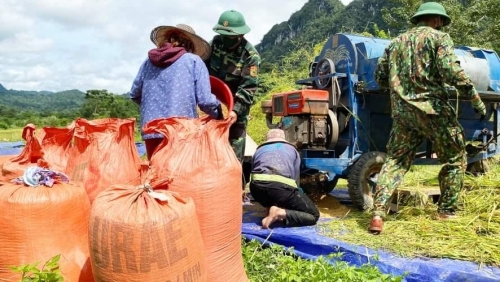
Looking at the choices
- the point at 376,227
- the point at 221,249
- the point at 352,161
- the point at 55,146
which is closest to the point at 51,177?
the point at 55,146

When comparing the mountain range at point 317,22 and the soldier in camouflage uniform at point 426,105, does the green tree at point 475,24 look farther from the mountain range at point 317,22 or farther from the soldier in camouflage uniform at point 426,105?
the mountain range at point 317,22

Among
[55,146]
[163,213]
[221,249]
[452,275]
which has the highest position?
[55,146]

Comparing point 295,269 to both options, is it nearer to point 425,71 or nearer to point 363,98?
point 425,71

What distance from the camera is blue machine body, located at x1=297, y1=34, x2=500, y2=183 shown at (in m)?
4.98

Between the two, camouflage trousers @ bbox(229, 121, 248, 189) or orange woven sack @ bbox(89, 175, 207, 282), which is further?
camouflage trousers @ bbox(229, 121, 248, 189)

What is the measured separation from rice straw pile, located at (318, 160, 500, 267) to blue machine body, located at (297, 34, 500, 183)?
666 mm

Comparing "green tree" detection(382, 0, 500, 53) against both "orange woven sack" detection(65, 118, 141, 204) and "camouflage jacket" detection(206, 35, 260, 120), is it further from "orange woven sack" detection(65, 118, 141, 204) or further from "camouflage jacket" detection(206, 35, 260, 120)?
"orange woven sack" detection(65, 118, 141, 204)

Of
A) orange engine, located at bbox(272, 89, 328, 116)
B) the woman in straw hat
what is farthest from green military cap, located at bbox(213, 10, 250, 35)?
orange engine, located at bbox(272, 89, 328, 116)

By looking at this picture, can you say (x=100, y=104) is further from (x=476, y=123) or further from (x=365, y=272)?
(x=365, y=272)

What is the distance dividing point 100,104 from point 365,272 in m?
30.2

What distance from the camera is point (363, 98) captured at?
5.09 meters

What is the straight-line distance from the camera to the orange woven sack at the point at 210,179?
2562 millimetres

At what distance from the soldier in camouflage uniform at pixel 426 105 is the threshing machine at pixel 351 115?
777 millimetres

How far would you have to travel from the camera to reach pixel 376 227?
370 centimetres
